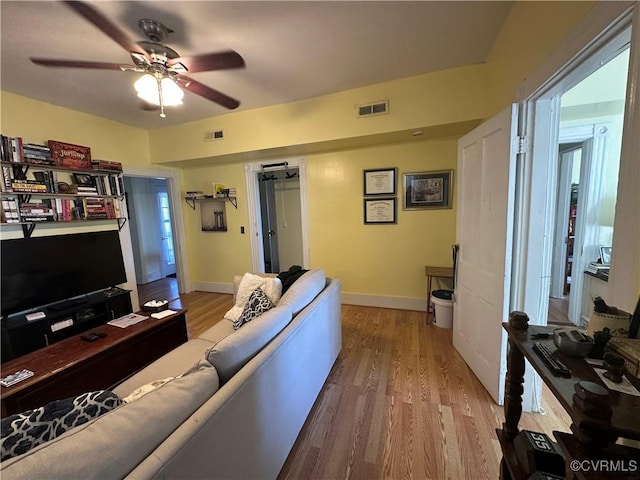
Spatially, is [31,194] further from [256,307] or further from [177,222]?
[256,307]

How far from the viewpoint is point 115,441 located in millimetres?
667

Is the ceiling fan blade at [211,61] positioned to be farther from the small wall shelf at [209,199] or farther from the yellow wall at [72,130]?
the small wall shelf at [209,199]

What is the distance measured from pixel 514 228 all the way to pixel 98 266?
13.3 ft

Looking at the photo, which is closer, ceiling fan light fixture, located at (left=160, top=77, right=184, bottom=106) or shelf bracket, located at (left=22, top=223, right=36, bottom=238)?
ceiling fan light fixture, located at (left=160, top=77, right=184, bottom=106)

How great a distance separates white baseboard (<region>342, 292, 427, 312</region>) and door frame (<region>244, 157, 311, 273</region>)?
79cm

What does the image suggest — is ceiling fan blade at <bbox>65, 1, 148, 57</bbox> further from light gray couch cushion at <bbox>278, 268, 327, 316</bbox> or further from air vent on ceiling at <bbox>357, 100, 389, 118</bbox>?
air vent on ceiling at <bbox>357, 100, 389, 118</bbox>

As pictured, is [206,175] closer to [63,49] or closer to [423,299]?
[63,49]

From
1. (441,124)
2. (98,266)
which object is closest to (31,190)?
(98,266)

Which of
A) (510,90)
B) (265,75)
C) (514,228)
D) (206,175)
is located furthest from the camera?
(206,175)

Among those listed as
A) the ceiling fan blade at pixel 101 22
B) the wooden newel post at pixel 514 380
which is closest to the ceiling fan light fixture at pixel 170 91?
the ceiling fan blade at pixel 101 22

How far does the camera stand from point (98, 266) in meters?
3.04

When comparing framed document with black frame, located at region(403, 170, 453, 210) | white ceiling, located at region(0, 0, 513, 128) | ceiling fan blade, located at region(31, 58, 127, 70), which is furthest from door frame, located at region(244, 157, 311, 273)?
ceiling fan blade, located at region(31, 58, 127, 70)

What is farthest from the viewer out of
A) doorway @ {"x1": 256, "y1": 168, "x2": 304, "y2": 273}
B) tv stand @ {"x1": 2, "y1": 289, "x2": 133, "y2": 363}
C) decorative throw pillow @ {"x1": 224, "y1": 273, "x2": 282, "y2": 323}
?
doorway @ {"x1": 256, "y1": 168, "x2": 304, "y2": 273}

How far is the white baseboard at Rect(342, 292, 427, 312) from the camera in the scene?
339 cm
